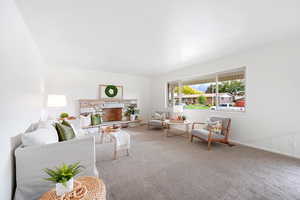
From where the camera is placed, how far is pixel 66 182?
991mm

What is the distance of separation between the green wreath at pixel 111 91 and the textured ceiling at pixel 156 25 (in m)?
2.31

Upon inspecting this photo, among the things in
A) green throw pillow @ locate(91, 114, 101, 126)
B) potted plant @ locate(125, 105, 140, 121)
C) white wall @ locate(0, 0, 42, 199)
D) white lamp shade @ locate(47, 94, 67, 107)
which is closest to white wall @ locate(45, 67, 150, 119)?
potted plant @ locate(125, 105, 140, 121)

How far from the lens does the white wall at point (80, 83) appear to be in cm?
449

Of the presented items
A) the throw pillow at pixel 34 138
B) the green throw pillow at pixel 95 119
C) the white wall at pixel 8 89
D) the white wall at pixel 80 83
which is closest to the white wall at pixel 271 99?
the white wall at pixel 80 83

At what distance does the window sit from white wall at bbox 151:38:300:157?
0.94ft

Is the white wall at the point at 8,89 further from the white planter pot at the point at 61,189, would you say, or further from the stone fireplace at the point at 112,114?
the stone fireplace at the point at 112,114

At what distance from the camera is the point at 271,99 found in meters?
2.91

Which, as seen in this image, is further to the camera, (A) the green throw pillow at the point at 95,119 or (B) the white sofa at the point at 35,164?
(A) the green throw pillow at the point at 95,119

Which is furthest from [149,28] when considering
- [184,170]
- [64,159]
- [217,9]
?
[184,170]

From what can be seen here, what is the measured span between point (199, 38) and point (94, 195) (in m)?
2.90

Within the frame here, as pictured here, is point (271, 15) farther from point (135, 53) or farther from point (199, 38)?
point (135, 53)

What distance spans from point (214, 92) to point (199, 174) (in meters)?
2.93

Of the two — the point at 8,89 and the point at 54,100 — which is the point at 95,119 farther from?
the point at 8,89

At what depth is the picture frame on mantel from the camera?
5.31 m
